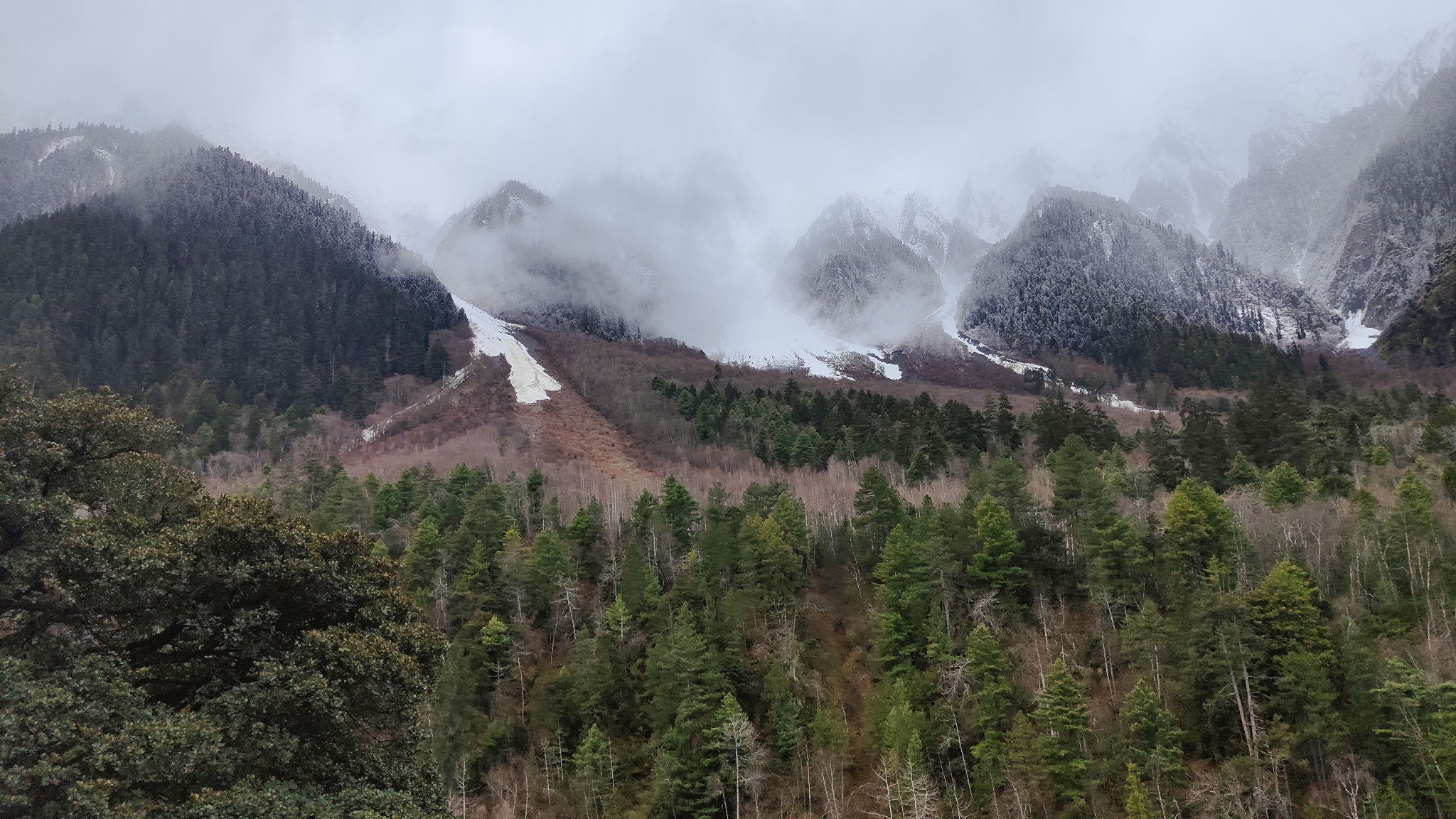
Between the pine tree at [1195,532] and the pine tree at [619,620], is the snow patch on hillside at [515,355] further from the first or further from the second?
the pine tree at [1195,532]

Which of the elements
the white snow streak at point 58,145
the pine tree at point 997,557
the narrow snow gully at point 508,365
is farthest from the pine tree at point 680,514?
the white snow streak at point 58,145

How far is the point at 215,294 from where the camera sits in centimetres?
13900

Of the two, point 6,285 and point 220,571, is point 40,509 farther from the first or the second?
point 6,285

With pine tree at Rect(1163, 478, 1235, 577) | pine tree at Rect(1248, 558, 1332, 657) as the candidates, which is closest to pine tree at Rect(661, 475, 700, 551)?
pine tree at Rect(1163, 478, 1235, 577)

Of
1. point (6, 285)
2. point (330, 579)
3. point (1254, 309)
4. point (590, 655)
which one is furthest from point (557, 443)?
point (1254, 309)

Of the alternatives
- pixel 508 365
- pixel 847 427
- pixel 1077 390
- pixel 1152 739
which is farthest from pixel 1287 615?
pixel 1077 390

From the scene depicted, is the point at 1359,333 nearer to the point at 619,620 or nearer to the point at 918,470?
the point at 918,470

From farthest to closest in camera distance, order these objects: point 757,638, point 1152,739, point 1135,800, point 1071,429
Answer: point 1071,429
point 757,638
point 1152,739
point 1135,800

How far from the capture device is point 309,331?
140 metres

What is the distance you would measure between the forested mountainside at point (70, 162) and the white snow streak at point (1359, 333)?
10069 inches

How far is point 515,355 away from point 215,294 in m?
52.0

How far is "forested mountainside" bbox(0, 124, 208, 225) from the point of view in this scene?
6752 inches

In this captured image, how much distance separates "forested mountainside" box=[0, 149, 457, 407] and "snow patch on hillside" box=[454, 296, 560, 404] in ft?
28.7

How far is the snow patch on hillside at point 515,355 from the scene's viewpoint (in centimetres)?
14500
